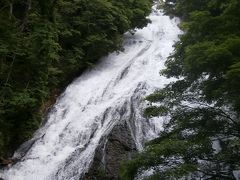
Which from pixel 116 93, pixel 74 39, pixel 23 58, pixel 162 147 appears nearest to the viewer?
pixel 162 147

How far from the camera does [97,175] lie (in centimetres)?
1188

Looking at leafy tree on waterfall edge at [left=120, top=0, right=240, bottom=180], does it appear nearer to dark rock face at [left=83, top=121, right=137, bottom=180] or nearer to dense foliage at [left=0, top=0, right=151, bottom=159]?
dark rock face at [left=83, top=121, right=137, bottom=180]

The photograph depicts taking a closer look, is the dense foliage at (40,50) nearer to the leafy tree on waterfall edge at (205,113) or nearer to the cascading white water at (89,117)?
the cascading white water at (89,117)

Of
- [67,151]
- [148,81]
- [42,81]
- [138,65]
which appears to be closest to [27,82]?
[42,81]

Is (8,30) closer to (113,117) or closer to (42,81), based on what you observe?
(42,81)

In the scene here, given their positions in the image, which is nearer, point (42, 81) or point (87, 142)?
point (87, 142)

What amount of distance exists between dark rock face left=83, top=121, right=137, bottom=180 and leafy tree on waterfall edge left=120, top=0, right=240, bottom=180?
121 inches

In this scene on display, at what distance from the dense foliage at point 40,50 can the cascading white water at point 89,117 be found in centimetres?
74

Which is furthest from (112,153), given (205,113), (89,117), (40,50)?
(40,50)

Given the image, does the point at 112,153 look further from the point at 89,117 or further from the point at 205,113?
the point at 205,113

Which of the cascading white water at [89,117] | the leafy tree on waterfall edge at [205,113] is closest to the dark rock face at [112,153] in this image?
the cascading white water at [89,117]

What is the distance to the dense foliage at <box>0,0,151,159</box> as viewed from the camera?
47.5ft

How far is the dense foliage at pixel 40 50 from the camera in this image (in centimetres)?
1448

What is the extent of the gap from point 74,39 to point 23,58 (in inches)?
205
